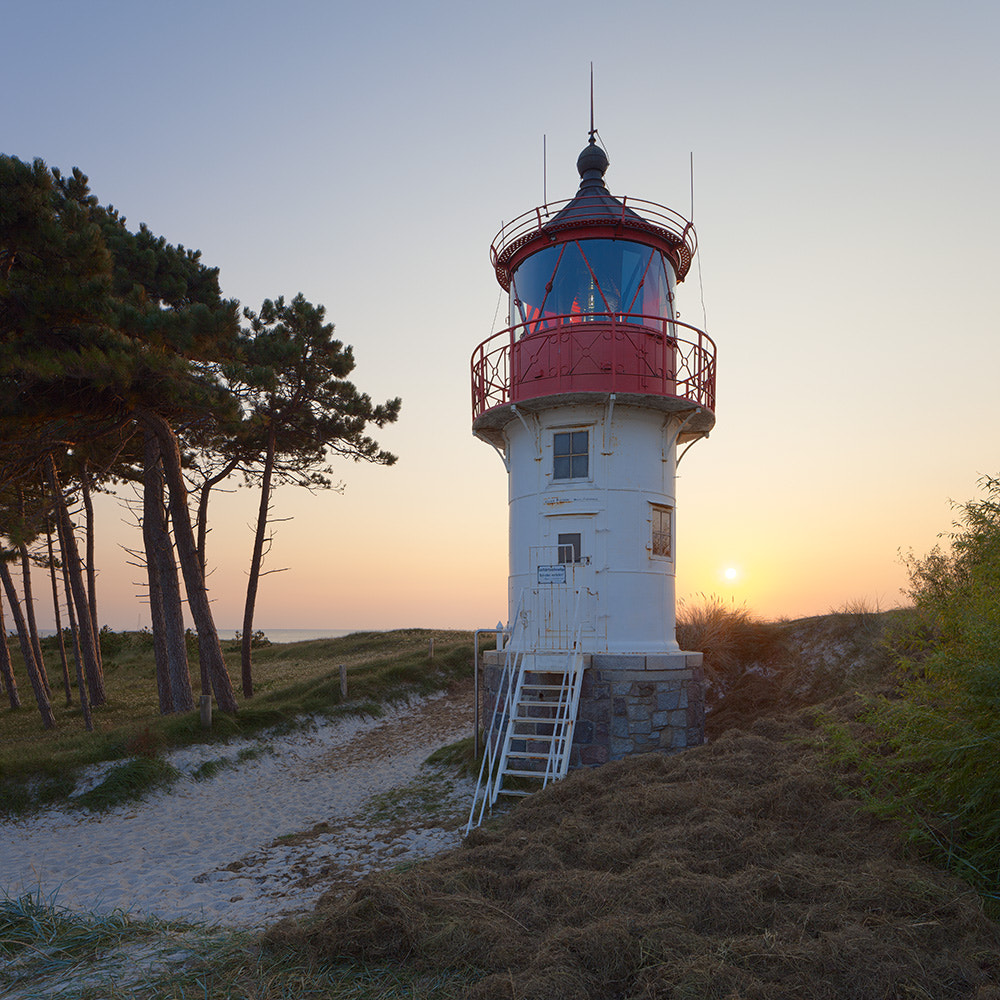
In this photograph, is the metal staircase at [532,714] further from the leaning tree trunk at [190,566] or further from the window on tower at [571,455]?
the leaning tree trunk at [190,566]

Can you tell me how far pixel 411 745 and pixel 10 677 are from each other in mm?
17235

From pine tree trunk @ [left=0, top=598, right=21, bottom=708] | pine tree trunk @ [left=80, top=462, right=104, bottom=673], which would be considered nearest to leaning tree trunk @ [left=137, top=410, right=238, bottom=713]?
pine tree trunk @ [left=80, top=462, right=104, bottom=673]

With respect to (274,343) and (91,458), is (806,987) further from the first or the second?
(91,458)

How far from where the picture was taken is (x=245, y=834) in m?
12.2

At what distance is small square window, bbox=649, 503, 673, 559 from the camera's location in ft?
47.8

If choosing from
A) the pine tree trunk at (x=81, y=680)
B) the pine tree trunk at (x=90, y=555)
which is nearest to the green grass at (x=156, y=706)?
the pine tree trunk at (x=81, y=680)

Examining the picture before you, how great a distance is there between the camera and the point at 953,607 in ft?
26.1

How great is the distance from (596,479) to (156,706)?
18.1 meters

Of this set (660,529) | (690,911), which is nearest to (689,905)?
(690,911)

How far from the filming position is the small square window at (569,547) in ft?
46.7

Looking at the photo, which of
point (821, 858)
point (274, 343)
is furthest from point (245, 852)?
point (274, 343)

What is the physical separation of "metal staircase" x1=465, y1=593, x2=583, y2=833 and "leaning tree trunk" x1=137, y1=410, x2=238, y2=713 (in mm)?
8563

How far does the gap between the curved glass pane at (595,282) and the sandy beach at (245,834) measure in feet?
30.6

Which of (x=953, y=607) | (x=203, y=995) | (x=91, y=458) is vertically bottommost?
(x=203, y=995)
